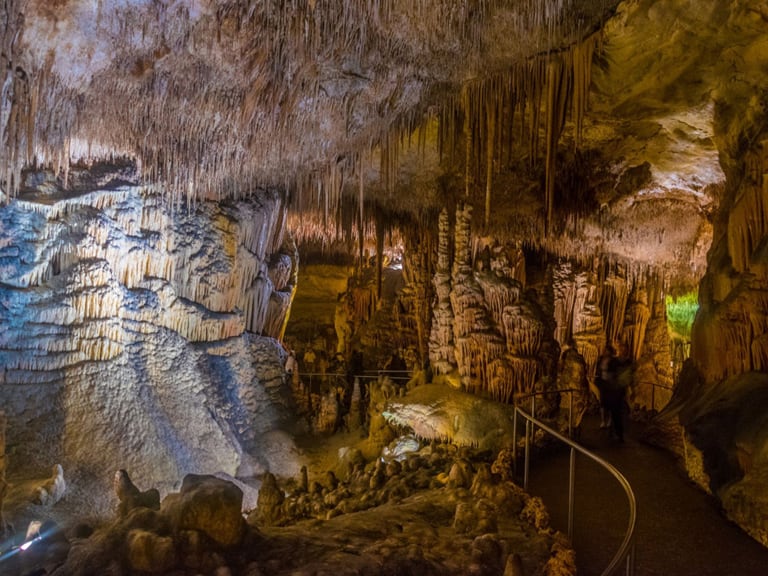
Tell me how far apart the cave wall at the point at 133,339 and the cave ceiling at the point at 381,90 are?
2.11 ft

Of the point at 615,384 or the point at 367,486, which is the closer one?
the point at 367,486

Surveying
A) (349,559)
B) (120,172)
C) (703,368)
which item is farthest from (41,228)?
(703,368)

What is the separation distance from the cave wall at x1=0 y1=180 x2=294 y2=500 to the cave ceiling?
0.64 metres

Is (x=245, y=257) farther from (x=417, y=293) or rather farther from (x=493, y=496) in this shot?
(x=493, y=496)

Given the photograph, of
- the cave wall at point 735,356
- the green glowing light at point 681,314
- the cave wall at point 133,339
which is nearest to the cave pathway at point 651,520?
the cave wall at point 735,356

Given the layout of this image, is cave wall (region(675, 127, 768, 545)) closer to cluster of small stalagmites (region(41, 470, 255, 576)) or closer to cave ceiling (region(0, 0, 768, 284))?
cave ceiling (region(0, 0, 768, 284))

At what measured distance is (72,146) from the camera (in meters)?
7.92

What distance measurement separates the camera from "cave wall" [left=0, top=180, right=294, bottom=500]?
7.80 m

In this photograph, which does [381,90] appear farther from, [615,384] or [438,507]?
[615,384]

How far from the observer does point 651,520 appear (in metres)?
4.83

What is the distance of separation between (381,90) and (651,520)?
17.2ft

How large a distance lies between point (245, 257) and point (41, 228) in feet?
9.92

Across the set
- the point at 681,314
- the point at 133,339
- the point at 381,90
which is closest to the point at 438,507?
the point at 381,90

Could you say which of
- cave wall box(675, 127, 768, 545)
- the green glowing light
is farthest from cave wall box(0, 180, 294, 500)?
the green glowing light
